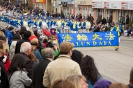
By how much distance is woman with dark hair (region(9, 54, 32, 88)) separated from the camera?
6.86m

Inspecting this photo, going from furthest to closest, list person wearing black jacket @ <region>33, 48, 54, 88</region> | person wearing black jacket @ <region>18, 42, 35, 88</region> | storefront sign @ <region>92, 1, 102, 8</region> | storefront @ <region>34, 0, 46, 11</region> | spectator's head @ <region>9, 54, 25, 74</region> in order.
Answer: storefront @ <region>34, 0, 46, 11</region> → storefront sign @ <region>92, 1, 102, 8</region> → person wearing black jacket @ <region>18, 42, 35, 88</region> → person wearing black jacket @ <region>33, 48, 54, 88</region> → spectator's head @ <region>9, 54, 25, 74</region>

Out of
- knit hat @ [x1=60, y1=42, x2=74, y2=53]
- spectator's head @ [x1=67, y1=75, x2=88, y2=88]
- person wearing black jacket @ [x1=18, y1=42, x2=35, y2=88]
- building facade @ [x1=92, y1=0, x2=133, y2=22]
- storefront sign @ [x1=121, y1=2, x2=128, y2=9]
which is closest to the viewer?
spectator's head @ [x1=67, y1=75, x2=88, y2=88]

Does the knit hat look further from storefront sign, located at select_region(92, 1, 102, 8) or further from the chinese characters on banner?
storefront sign, located at select_region(92, 1, 102, 8)

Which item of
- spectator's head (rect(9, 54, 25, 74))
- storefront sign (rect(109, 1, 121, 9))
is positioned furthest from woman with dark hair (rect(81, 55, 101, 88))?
storefront sign (rect(109, 1, 121, 9))

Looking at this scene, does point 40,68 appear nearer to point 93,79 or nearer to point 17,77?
point 17,77

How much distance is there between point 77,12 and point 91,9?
19.6 ft

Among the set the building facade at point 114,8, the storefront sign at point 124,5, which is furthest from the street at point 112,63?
the building facade at point 114,8

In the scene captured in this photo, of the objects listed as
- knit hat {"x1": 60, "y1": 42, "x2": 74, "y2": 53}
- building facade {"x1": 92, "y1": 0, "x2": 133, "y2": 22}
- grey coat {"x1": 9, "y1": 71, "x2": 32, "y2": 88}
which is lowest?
grey coat {"x1": 9, "y1": 71, "x2": 32, "y2": 88}

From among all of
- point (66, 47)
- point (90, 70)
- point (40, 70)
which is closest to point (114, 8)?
point (40, 70)

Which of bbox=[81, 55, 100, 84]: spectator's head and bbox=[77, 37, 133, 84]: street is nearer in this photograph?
bbox=[81, 55, 100, 84]: spectator's head

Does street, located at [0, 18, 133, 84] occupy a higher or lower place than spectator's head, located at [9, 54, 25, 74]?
lower

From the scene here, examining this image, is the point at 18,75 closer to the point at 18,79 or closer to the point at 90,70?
the point at 18,79

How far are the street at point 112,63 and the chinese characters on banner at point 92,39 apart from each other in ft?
1.60

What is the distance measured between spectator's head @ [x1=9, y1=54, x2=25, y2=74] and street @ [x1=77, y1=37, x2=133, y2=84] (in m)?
7.22
